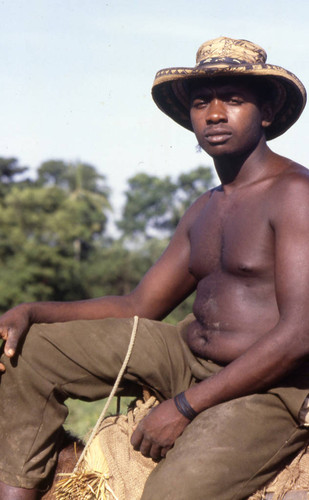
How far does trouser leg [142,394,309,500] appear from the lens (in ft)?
9.62

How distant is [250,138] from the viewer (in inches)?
138

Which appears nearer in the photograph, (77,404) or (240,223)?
(240,223)

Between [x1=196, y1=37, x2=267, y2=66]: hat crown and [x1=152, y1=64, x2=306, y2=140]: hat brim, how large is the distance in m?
0.08

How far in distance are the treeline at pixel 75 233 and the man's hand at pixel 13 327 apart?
3451 centimetres

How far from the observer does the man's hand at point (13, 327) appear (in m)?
3.27

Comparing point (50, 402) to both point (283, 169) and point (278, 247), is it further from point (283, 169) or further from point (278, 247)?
point (283, 169)

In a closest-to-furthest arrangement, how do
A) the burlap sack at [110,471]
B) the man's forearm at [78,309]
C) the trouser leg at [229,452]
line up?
the trouser leg at [229,452], the burlap sack at [110,471], the man's forearm at [78,309]

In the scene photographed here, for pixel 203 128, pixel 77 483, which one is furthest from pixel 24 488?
pixel 203 128

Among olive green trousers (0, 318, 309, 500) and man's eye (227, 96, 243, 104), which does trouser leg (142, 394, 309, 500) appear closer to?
olive green trousers (0, 318, 309, 500)

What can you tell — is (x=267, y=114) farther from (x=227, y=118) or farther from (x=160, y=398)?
(x=160, y=398)

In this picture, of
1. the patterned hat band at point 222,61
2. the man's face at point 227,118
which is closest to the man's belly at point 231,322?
the man's face at point 227,118

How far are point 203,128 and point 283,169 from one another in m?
0.42

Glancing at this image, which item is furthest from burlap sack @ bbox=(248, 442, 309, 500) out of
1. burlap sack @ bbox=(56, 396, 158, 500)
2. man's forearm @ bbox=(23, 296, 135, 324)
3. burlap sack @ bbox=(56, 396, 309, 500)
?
man's forearm @ bbox=(23, 296, 135, 324)

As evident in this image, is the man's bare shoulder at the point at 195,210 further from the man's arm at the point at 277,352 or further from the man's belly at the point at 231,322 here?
the man's arm at the point at 277,352
